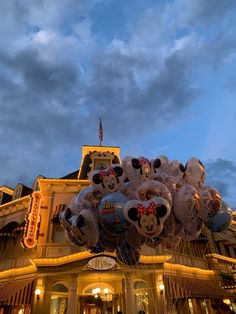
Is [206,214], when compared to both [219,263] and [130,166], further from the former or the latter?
[219,263]

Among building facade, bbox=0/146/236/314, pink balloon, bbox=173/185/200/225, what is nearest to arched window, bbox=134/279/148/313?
building facade, bbox=0/146/236/314

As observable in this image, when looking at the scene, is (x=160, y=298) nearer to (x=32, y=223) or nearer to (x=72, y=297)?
(x=72, y=297)

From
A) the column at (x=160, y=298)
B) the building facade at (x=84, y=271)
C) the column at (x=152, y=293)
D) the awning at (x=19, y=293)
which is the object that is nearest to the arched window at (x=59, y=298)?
the building facade at (x=84, y=271)

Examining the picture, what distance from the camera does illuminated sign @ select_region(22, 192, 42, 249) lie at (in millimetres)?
13203

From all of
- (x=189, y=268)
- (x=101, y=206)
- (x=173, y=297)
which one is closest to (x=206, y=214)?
(x=101, y=206)

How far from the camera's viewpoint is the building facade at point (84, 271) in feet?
40.6

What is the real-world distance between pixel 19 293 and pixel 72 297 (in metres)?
2.49

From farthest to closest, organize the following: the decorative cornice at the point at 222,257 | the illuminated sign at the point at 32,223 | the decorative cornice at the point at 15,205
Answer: the decorative cornice at the point at 222,257 → the decorative cornice at the point at 15,205 → the illuminated sign at the point at 32,223

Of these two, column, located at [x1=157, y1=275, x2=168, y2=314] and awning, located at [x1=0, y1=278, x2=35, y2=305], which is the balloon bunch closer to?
column, located at [x1=157, y1=275, x2=168, y2=314]

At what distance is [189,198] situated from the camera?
612 centimetres

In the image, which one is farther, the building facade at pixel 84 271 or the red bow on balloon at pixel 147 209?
the building facade at pixel 84 271

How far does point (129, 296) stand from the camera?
12.5 meters

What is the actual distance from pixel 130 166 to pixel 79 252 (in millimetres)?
7849

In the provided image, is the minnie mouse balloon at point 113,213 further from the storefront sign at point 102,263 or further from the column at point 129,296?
the column at point 129,296
